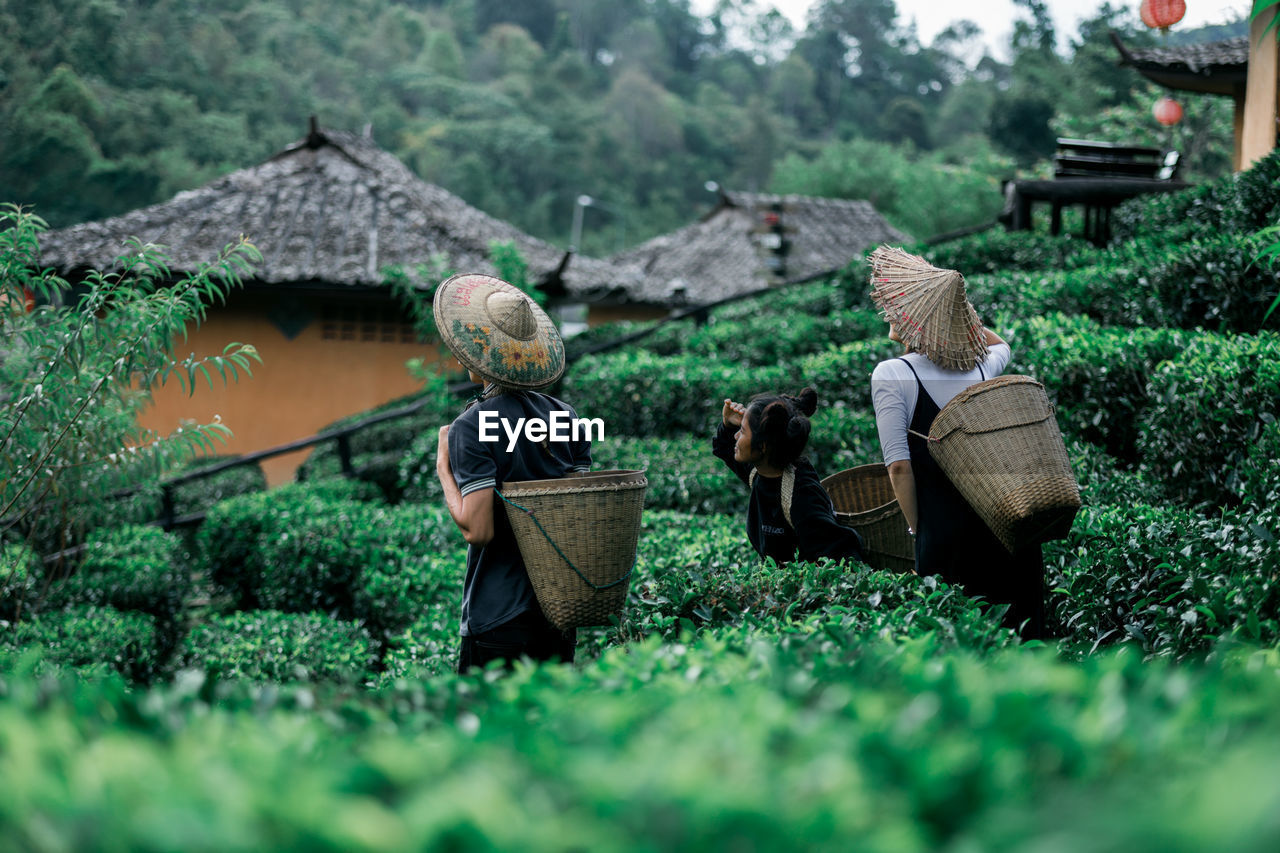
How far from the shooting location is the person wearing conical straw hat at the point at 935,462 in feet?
11.4

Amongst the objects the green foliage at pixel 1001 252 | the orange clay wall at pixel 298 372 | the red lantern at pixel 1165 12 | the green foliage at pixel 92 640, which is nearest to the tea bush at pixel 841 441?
the green foliage at pixel 92 640

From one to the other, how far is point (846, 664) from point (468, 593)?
1753 millimetres

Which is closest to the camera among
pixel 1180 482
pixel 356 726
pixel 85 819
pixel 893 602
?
pixel 85 819

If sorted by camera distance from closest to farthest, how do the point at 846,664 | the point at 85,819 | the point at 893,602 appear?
the point at 85,819, the point at 846,664, the point at 893,602

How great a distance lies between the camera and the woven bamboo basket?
319 centimetres

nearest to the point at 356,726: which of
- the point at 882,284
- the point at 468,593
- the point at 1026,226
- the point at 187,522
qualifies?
the point at 468,593

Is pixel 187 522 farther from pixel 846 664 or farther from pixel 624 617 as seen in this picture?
pixel 846 664

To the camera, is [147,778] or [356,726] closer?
[147,778]

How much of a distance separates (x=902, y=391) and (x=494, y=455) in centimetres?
142

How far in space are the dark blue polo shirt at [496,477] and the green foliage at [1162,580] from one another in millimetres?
1806

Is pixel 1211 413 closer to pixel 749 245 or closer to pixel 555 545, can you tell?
pixel 555 545

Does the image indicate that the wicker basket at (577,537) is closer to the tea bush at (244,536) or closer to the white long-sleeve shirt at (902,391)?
the white long-sleeve shirt at (902,391)

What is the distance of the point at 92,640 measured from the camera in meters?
5.77

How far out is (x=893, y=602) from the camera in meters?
3.16
